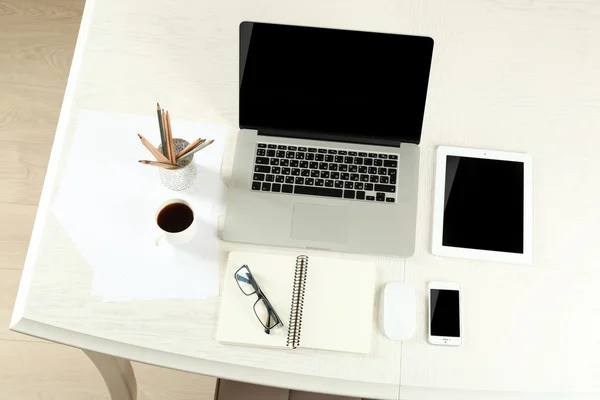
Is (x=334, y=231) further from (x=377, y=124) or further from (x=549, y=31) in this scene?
(x=549, y=31)

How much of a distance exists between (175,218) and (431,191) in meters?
0.49

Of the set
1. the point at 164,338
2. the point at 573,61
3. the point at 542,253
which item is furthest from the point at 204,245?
the point at 573,61

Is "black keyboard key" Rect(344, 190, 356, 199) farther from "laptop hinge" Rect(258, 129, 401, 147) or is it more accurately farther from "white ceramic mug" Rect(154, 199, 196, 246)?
"white ceramic mug" Rect(154, 199, 196, 246)

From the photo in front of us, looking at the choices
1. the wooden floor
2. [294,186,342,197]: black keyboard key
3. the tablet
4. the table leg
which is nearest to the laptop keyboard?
[294,186,342,197]: black keyboard key

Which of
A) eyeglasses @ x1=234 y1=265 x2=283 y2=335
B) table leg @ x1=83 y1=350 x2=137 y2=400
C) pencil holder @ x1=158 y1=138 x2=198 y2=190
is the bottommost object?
table leg @ x1=83 y1=350 x2=137 y2=400

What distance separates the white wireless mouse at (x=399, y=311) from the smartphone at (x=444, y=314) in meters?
0.03

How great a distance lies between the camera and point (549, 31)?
49.9 inches

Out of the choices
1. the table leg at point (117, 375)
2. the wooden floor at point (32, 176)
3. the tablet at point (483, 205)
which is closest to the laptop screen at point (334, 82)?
the tablet at point (483, 205)

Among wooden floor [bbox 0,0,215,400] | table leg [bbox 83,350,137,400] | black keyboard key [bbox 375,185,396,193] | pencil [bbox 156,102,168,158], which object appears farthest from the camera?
wooden floor [bbox 0,0,215,400]

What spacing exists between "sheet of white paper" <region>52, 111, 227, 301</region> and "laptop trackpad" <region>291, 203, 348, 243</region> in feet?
0.49

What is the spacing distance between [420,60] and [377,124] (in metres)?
0.15

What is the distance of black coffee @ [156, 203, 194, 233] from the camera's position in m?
1.07

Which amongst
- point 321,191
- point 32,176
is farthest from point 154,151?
point 32,176

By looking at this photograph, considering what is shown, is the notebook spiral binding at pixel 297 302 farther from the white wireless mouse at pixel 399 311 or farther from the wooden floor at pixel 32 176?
the wooden floor at pixel 32 176
